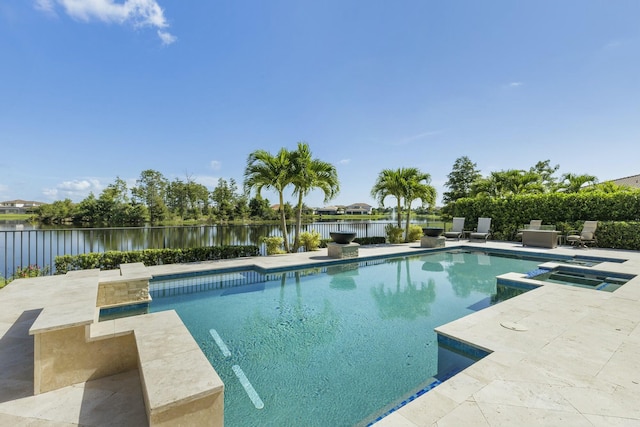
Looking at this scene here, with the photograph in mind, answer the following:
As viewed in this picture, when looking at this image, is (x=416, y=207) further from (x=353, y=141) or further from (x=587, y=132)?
(x=587, y=132)

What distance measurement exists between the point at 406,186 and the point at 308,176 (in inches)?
205

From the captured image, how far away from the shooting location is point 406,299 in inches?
204

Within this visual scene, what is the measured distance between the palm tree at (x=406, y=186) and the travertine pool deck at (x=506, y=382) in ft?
28.9

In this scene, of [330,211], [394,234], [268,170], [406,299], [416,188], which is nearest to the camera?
[406,299]

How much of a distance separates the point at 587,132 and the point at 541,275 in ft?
33.0

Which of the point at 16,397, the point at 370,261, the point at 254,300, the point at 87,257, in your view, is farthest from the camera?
the point at 370,261

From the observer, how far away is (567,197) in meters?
11.8

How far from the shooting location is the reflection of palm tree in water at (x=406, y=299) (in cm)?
447

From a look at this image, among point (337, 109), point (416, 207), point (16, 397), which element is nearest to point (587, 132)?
point (416, 207)

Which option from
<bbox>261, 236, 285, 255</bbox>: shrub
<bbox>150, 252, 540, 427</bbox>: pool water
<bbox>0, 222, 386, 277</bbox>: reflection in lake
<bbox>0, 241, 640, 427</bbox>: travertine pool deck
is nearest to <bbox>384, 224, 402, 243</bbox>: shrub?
<bbox>0, 222, 386, 277</bbox>: reflection in lake

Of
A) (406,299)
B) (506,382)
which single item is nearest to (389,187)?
(406,299)

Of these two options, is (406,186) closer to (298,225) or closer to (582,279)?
(298,225)

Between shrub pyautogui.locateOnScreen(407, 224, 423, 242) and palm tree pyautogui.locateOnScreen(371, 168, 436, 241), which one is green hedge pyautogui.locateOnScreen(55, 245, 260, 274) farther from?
shrub pyautogui.locateOnScreen(407, 224, 423, 242)

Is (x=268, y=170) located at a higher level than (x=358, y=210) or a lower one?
higher
